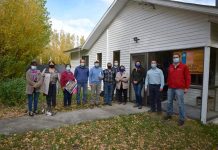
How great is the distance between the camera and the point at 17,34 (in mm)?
15625

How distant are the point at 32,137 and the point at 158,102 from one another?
5043mm

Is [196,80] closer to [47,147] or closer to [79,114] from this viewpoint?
[79,114]

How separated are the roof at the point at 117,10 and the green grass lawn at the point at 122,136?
3.87 m

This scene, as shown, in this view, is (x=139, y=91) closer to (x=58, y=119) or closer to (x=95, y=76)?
(x=95, y=76)

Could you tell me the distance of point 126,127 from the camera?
26.8 feet

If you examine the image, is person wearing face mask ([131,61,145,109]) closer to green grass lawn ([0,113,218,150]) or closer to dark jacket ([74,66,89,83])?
green grass lawn ([0,113,218,150])

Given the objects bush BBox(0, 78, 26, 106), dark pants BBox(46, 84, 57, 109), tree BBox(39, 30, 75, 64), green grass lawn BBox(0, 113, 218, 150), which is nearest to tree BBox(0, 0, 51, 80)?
bush BBox(0, 78, 26, 106)

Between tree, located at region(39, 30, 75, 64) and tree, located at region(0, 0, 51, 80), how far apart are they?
2224 centimetres

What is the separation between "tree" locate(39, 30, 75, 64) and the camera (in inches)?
1645

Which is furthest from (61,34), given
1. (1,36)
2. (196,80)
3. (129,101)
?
(196,80)

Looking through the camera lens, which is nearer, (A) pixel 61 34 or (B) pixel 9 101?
(B) pixel 9 101

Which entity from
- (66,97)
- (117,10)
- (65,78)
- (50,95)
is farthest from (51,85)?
(117,10)

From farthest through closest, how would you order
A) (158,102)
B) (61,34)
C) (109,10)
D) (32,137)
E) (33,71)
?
(61,34) → (109,10) → (158,102) → (33,71) → (32,137)

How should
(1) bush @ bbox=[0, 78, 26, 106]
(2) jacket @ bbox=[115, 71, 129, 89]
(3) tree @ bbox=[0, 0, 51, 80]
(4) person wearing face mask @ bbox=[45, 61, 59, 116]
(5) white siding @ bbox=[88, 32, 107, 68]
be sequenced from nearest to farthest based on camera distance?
(4) person wearing face mask @ bbox=[45, 61, 59, 116], (1) bush @ bbox=[0, 78, 26, 106], (2) jacket @ bbox=[115, 71, 129, 89], (3) tree @ bbox=[0, 0, 51, 80], (5) white siding @ bbox=[88, 32, 107, 68]
